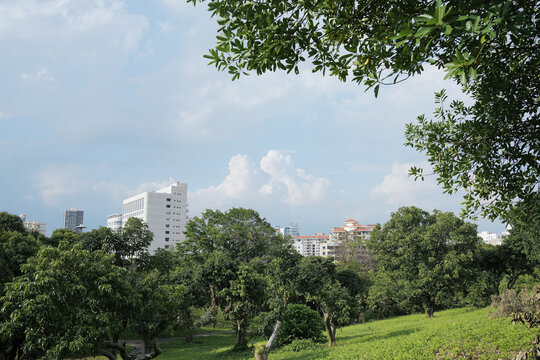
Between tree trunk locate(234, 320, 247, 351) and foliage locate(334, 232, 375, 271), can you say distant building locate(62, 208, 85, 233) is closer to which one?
foliage locate(334, 232, 375, 271)

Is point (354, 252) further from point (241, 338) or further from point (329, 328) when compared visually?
point (329, 328)

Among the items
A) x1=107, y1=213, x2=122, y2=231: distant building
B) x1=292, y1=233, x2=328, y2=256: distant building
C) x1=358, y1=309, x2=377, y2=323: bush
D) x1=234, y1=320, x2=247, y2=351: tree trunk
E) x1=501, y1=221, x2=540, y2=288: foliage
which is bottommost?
x1=358, y1=309, x2=377, y2=323: bush

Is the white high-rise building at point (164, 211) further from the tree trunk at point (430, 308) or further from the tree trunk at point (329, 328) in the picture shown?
the tree trunk at point (329, 328)

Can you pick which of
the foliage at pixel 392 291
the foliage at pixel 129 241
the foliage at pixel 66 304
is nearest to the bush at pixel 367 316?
the foliage at pixel 392 291

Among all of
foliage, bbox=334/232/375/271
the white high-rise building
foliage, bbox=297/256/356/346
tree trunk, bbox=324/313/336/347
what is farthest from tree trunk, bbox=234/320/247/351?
the white high-rise building

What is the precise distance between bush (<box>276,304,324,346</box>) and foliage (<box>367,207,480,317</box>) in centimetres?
894

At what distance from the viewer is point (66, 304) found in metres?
8.38

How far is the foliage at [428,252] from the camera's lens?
20.8 meters

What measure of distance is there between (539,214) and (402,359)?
5.30 m

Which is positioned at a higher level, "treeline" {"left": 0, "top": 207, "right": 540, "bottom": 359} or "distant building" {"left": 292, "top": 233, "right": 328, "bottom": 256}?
"distant building" {"left": 292, "top": 233, "right": 328, "bottom": 256}

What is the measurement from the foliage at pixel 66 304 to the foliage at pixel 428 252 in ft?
57.7

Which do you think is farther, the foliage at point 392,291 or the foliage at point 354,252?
the foliage at point 354,252

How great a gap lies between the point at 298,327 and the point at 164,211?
67.0 meters

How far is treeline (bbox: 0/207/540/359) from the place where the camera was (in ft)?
26.9
